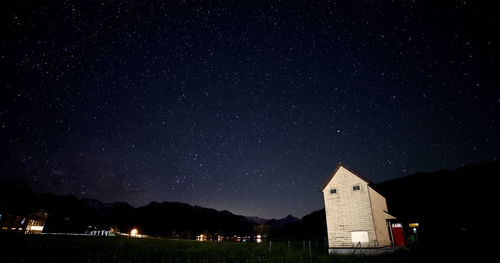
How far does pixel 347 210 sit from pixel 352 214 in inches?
25.5

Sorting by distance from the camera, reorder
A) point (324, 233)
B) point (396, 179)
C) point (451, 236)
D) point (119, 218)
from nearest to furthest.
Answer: point (451, 236) → point (324, 233) → point (396, 179) → point (119, 218)

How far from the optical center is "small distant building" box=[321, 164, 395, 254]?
24.4m

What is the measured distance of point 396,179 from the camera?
12031 centimetres

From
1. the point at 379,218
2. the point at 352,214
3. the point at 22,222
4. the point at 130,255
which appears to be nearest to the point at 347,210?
the point at 352,214

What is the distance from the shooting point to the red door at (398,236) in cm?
2884

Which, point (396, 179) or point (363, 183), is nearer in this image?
point (363, 183)

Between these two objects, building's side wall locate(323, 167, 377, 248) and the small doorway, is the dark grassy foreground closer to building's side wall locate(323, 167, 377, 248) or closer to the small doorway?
building's side wall locate(323, 167, 377, 248)

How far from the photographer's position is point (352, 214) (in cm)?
2569

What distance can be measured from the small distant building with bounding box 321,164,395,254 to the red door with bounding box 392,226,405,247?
3.41ft

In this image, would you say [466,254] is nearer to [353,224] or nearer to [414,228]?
[353,224]

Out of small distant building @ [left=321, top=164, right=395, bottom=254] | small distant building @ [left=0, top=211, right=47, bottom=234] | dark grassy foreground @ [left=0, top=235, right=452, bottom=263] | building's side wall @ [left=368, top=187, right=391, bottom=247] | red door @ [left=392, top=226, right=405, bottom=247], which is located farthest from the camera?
small distant building @ [left=0, top=211, right=47, bottom=234]

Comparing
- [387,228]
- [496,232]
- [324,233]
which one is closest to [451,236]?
[496,232]

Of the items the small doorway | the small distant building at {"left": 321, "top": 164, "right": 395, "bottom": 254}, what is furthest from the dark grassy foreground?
the small doorway

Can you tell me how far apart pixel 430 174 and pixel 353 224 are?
11505cm
